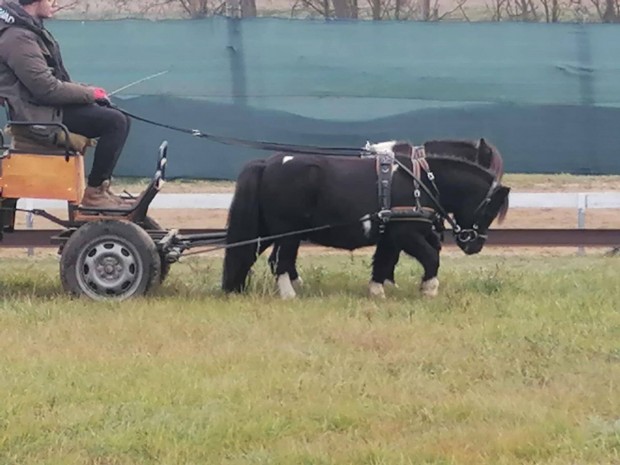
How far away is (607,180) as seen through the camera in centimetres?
1770

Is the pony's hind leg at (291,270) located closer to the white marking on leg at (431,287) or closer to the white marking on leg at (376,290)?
the white marking on leg at (376,290)

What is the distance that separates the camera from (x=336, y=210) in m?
9.40

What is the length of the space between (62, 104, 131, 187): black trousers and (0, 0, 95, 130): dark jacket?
74 mm

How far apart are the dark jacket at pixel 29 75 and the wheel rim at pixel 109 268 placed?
963 millimetres

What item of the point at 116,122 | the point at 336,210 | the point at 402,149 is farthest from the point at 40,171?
the point at 402,149

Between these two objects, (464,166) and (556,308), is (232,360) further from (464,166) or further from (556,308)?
(464,166)

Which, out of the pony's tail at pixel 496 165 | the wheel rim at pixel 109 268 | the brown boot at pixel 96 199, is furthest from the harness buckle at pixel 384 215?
the brown boot at pixel 96 199

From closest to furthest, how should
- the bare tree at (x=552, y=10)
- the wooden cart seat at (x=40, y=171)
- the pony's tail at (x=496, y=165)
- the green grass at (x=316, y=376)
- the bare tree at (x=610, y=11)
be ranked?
the green grass at (x=316, y=376) < the wooden cart seat at (x=40, y=171) < the pony's tail at (x=496, y=165) < the bare tree at (x=610, y=11) < the bare tree at (x=552, y=10)

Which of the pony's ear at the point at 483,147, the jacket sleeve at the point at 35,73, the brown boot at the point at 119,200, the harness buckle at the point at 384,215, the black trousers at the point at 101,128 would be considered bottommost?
the harness buckle at the point at 384,215

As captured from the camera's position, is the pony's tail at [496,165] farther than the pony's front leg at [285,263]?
Yes

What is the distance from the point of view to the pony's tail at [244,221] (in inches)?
373

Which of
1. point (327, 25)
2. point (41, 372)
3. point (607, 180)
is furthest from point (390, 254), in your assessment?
point (607, 180)

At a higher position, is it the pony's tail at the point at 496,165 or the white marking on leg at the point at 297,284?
the pony's tail at the point at 496,165

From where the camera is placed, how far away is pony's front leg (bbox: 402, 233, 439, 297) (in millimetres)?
9383
